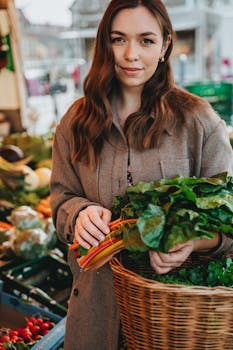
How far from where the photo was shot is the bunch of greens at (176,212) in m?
1.12

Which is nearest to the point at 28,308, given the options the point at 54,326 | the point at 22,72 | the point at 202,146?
the point at 54,326

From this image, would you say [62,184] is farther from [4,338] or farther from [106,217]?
[4,338]

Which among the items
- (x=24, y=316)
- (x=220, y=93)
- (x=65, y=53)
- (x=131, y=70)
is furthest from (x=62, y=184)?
(x=65, y=53)

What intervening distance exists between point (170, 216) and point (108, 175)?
0.49m

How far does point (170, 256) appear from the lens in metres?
1.18

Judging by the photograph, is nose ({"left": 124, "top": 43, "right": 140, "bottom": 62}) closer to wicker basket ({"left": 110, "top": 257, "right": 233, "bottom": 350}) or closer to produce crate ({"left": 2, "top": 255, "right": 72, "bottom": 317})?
wicker basket ({"left": 110, "top": 257, "right": 233, "bottom": 350})

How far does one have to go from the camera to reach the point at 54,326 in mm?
2109

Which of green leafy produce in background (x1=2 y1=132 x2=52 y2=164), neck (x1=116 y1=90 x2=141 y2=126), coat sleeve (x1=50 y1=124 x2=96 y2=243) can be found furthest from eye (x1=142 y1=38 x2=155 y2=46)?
green leafy produce in background (x1=2 y1=132 x2=52 y2=164)

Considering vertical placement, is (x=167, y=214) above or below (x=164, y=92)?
below

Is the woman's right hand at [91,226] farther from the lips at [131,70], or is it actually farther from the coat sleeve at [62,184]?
the lips at [131,70]

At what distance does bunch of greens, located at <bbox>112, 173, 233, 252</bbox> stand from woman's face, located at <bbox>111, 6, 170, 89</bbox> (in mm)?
468

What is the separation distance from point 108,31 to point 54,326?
144 centimetres

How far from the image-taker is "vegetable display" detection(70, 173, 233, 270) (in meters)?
1.12

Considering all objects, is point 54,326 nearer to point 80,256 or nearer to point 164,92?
point 80,256
